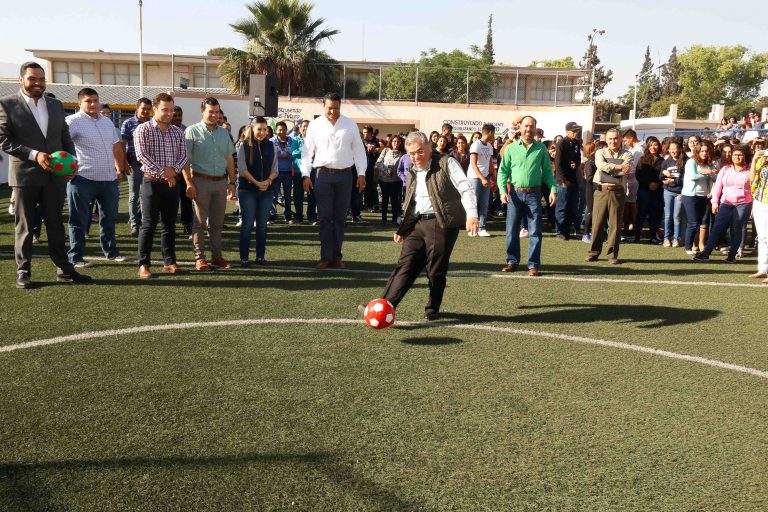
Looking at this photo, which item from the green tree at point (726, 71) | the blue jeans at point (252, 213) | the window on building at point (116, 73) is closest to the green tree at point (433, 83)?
the blue jeans at point (252, 213)

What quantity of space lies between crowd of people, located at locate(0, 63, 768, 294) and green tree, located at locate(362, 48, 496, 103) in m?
22.8

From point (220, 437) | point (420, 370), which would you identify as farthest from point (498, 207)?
point (220, 437)

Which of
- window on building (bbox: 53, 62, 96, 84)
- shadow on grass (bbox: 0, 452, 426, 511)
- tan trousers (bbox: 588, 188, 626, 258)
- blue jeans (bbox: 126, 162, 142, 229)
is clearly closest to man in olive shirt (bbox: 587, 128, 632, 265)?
tan trousers (bbox: 588, 188, 626, 258)

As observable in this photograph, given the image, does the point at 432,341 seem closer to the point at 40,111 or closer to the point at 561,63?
the point at 40,111

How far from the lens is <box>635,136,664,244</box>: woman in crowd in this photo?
13.1 metres

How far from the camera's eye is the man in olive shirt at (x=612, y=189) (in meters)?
10.5

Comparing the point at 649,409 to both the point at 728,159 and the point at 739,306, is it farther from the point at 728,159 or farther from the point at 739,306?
the point at 728,159

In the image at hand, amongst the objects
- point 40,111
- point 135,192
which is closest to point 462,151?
point 135,192

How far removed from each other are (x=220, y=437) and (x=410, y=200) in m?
3.44

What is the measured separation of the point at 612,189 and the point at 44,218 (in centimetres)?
769

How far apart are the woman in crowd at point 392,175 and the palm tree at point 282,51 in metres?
23.6

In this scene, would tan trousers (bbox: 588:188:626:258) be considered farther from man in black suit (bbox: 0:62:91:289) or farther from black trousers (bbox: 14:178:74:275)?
black trousers (bbox: 14:178:74:275)

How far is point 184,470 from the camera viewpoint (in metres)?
3.58

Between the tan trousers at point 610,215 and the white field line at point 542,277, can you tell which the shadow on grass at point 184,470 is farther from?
the tan trousers at point 610,215
